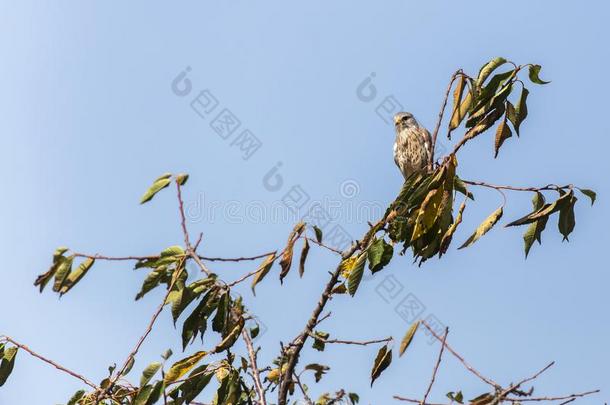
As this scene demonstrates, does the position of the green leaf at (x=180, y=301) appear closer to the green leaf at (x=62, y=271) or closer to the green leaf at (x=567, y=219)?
the green leaf at (x=62, y=271)

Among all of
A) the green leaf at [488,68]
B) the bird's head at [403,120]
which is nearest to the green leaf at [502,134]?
the green leaf at [488,68]

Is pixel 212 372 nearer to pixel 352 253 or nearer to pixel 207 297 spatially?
pixel 207 297

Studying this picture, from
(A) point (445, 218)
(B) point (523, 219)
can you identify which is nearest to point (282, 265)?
(A) point (445, 218)

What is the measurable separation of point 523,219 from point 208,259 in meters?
1.48

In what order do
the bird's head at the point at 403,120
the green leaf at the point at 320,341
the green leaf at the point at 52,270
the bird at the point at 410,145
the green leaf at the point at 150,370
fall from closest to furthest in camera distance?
the green leaf at the point at 52,270
the green leaf at the point at 150,370
the green leaf at the point at 320,341
the bird at the point at 410,145
the bird's head at the point at 403,120

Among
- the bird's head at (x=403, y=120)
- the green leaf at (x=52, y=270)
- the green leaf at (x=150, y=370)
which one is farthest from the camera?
the bird's head at (x=403, y=120)

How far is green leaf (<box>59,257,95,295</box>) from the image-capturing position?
3508 millimetres

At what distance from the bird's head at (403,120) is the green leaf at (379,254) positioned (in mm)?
5316

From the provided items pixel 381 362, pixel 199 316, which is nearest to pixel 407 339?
pixel 381 362

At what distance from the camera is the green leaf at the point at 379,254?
3.64m

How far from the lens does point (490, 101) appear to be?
12.4ft

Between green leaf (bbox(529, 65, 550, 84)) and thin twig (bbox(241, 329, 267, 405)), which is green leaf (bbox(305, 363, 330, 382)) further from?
green leaf (bbox(529, 65, 550, 84))

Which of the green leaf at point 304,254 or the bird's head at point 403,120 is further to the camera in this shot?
the bird's head at point 403,120

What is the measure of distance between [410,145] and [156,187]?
517cm
